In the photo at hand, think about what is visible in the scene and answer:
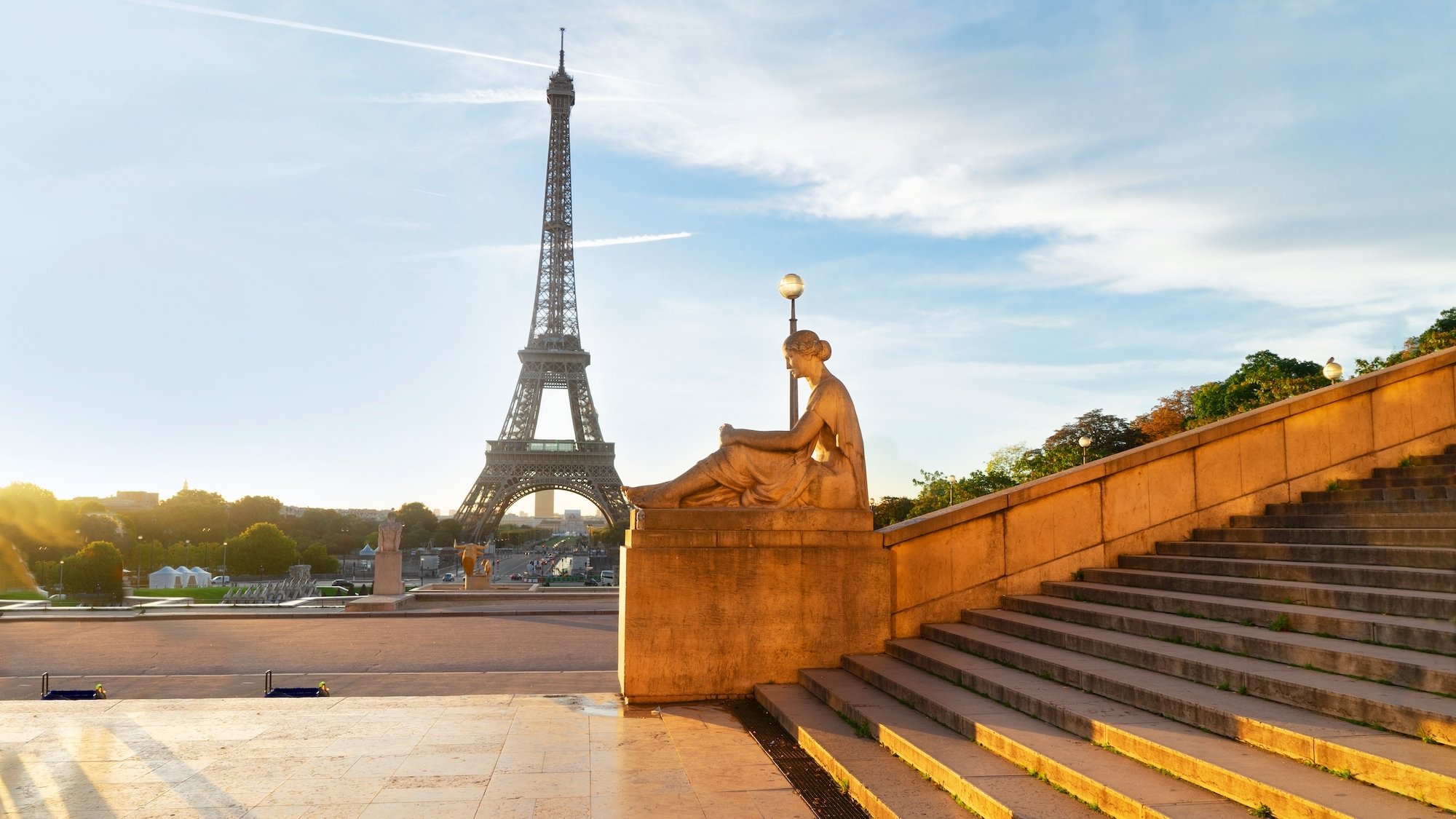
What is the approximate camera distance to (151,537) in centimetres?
7619

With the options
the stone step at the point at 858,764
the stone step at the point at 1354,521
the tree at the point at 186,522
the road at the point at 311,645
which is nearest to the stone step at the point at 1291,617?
the stone step at the point at 1354,521

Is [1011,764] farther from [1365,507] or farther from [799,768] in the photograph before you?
[1365,507]

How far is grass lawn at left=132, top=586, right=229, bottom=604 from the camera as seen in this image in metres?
36.0

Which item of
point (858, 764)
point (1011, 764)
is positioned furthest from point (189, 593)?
point (1011, 764)

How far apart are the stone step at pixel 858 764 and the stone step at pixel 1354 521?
4674 mm

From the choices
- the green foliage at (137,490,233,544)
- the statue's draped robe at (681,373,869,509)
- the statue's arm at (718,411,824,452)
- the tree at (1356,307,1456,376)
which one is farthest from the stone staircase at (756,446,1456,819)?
the green foliage at (137,490,233,544)

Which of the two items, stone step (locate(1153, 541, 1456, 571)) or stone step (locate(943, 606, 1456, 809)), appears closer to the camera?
stone step (locate(943, 606, 1456, 809))

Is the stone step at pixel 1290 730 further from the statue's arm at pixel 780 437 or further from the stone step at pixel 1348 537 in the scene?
the statue's arm at pixel 780 437

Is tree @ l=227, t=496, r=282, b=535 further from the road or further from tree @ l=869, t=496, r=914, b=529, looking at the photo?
the road

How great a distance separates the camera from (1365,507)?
8.39 metres

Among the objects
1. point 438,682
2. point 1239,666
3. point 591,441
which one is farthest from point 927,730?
point 591,441

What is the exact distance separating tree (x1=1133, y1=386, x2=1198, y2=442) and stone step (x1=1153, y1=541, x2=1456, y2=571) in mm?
52869

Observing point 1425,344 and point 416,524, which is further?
point 416,524

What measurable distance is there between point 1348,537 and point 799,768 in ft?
16.4
